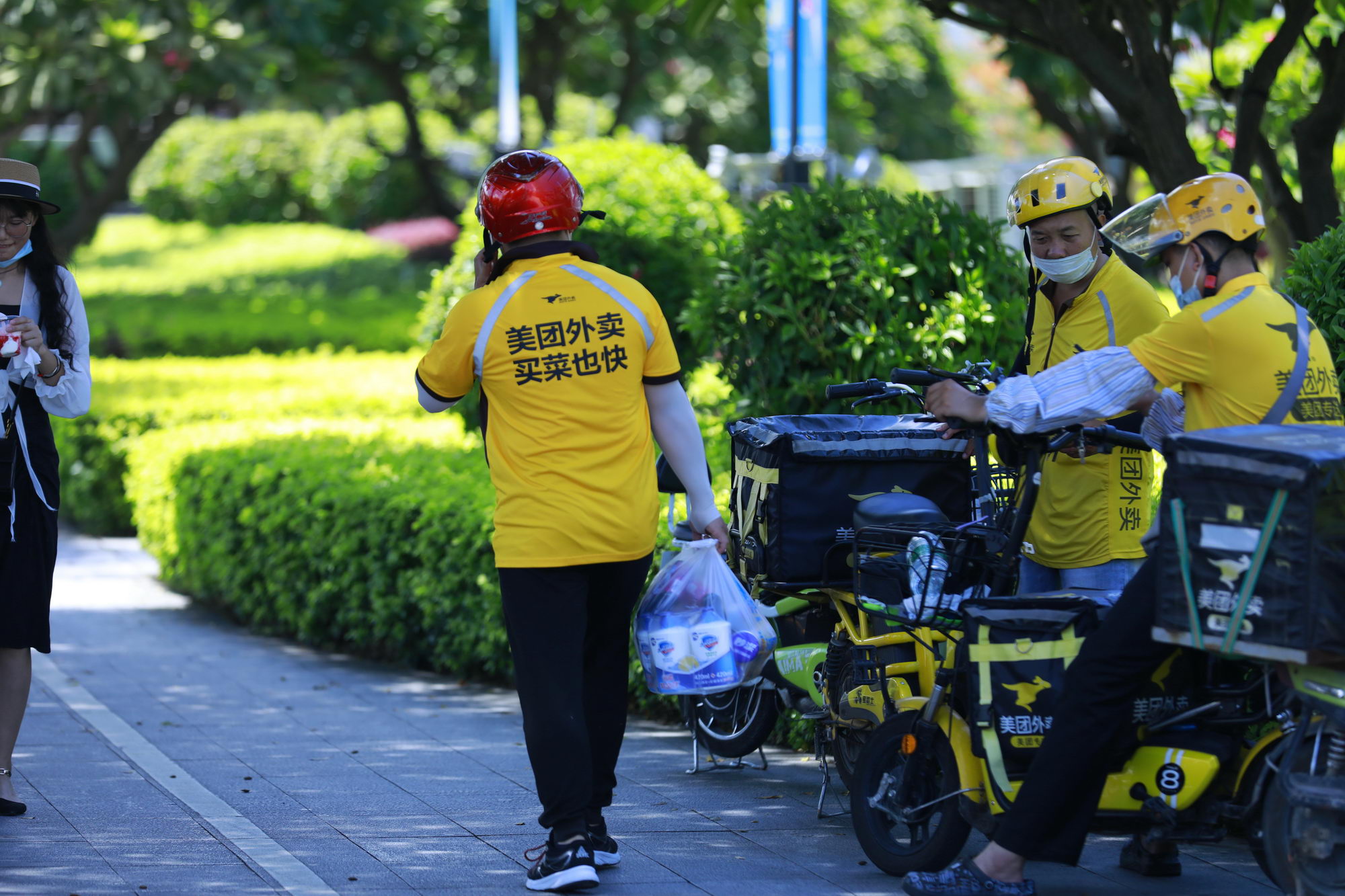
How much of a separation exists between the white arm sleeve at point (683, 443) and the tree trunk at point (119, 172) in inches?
656

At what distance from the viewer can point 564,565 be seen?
165 inches

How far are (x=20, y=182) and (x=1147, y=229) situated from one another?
134 inches

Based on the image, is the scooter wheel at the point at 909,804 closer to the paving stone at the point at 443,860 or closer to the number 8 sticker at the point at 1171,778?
the number 8 sticker at the point at 1171,778

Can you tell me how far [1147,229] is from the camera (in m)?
3.93

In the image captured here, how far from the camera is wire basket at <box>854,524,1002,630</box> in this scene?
4211 millimetres

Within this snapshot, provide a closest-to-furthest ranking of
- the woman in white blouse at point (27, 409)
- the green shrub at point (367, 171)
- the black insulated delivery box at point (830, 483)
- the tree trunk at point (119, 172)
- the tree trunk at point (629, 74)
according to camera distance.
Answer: the black insulated delivery box at point (830, 483), the woman in white blouse at point (27, 409), the tree trunk at point (119, 172), the tree trunk at point (629, 74), the green shrub at point (367, 171)

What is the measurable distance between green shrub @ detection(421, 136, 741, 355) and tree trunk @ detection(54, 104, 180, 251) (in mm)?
11053

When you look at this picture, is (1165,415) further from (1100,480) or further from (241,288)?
(241,288)

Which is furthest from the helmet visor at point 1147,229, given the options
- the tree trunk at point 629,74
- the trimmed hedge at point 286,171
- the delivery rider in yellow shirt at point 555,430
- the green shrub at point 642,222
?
the trimmed hedge at point 286,171

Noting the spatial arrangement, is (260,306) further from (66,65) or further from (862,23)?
(862,23)

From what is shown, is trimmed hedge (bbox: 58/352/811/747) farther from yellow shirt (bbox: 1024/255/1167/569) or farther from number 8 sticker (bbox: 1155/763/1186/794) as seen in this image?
number 8 sticker (bbox: 1155/763/1186/794)

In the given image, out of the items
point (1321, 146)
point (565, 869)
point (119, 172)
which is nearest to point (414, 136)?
point (119, 172)

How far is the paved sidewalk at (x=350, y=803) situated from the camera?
4.42m

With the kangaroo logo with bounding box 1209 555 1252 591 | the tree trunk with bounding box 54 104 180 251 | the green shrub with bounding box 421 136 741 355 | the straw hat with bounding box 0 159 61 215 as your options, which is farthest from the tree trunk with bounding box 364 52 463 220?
the kangaroo logo with bounding box 1209 555 1252 591
